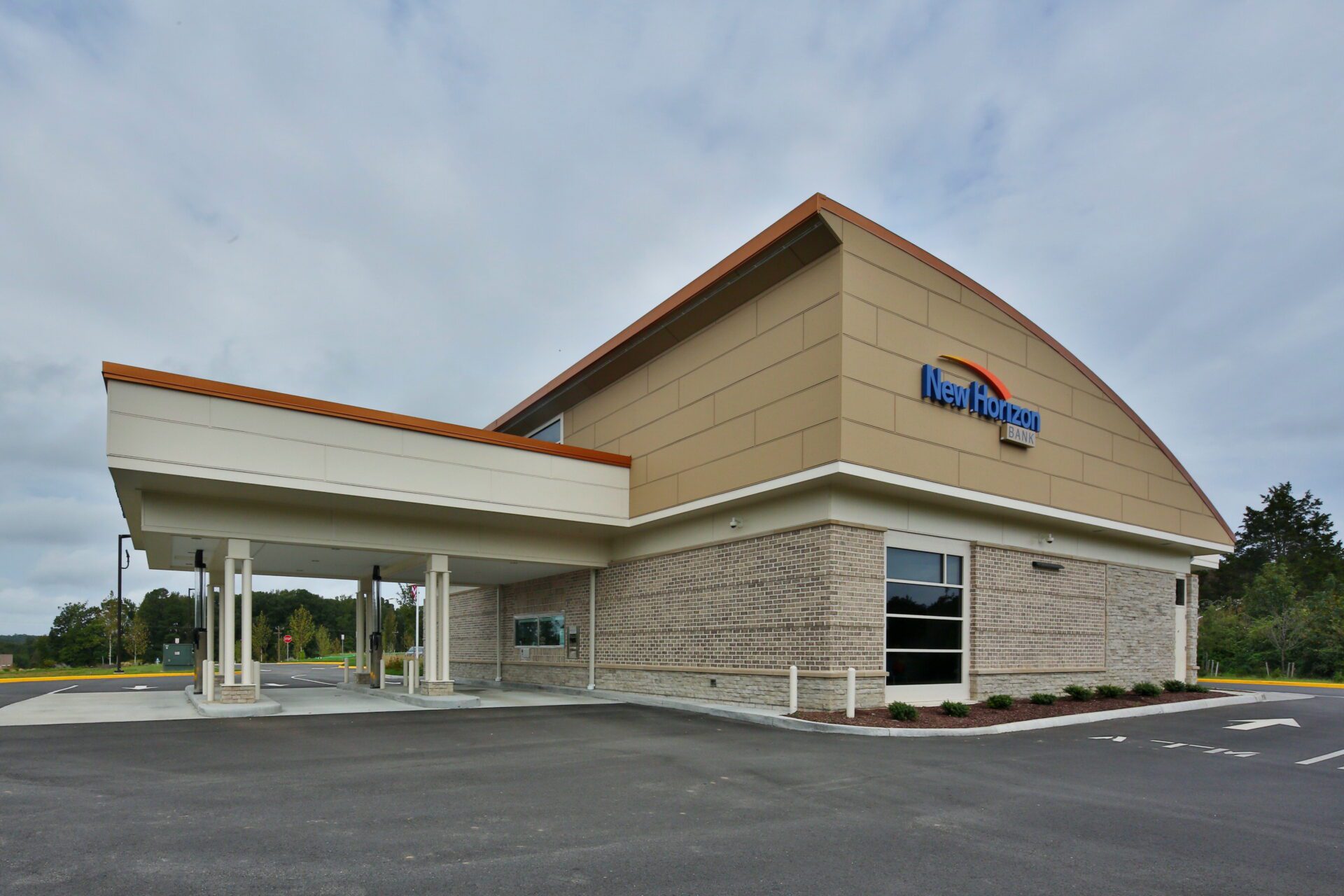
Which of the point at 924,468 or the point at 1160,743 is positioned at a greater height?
the point at 924,468

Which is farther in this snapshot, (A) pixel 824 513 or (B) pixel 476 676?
(B) pixel 476 676

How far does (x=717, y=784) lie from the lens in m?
8.70

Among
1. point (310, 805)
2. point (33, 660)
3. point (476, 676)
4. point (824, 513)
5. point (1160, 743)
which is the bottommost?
point (33, 660)

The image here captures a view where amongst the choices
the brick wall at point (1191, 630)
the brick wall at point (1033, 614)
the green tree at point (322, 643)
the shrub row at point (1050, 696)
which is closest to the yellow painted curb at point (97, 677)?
the green tree at point (322, 643)

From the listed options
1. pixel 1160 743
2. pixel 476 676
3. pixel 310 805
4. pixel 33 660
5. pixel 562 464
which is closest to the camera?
pixel 310 805

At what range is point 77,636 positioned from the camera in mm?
51500

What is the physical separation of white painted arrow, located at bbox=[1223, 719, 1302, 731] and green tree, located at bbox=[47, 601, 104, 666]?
55.1m

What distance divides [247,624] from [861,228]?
45.1 feet

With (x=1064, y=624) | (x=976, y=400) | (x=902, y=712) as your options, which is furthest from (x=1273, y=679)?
(x=902, y=712)

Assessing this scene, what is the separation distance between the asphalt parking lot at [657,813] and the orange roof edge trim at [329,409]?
5603 millimetres

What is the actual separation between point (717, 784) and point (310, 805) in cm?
386

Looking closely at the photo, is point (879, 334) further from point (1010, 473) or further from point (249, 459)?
point (249, 459)

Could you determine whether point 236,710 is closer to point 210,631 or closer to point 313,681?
point 210,631

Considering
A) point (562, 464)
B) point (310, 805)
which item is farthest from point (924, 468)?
point (310, 805)
